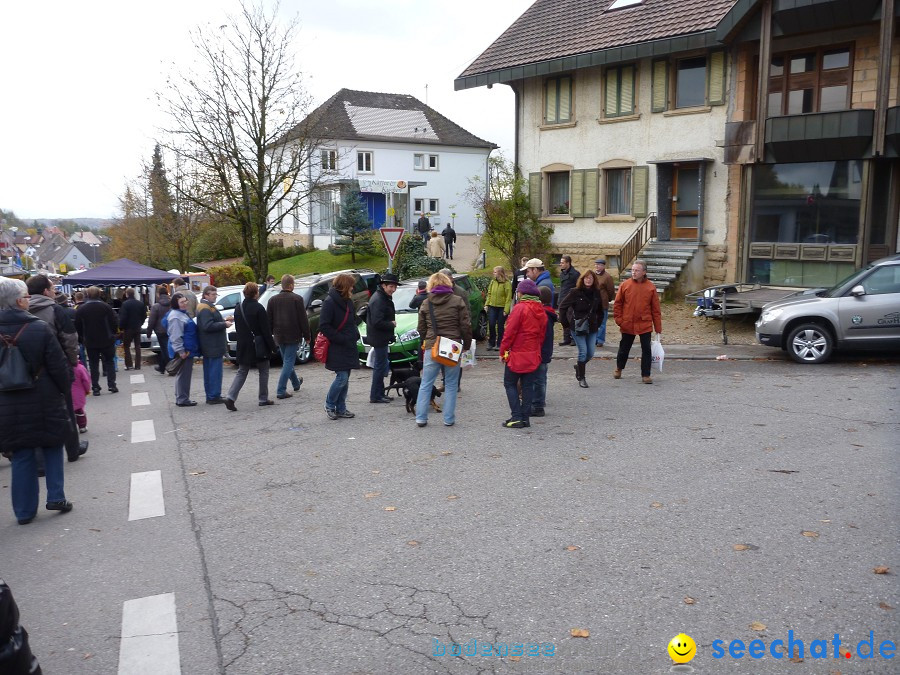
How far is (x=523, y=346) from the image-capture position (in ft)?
29.2

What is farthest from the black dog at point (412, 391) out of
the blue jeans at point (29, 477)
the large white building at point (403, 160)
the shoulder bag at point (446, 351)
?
the large white building at point (403, 160)

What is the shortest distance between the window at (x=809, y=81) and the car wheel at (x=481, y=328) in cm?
970

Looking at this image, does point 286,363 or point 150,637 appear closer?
point 150,637

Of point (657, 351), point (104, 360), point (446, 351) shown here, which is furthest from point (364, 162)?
point (446, 351)

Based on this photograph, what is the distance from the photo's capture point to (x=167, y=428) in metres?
10.2

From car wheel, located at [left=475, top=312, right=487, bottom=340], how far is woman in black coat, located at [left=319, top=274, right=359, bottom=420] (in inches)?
279

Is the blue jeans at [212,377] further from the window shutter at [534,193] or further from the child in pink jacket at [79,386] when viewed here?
the window shutter at [534,193]

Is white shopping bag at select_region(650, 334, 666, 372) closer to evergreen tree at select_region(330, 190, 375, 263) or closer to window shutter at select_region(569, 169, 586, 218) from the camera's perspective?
window shutter at select_region(569, 169, 586, 218)

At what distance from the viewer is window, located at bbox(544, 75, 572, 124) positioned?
2459 cm

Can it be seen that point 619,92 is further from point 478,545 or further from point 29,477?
point 29,477

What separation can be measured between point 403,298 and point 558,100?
1225 centimetres

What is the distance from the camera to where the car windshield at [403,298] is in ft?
50.3

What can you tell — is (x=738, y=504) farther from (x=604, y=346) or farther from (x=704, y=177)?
(x=704, y=177)

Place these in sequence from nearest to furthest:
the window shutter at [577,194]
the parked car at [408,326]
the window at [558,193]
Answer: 1. the parked car at [408,326]
2. the window shutter at [577,194]
3. the window at [558,193]
